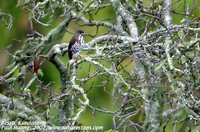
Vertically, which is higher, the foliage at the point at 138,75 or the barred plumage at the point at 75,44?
the barred plumage at the point at 75,44

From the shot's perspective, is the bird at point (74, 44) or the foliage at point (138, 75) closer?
the foliage at point (138, 75)

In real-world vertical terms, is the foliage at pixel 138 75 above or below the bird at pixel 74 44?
below

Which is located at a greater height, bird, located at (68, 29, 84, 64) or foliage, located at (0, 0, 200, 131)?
bird, located at (68, 29, 84, 64)

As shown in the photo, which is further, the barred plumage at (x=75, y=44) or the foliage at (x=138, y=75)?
the barred plumage at (x=75, y=44)

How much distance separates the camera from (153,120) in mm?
2494

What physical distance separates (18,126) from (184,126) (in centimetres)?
87

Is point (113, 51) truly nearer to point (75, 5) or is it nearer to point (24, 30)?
Answer: point (75, 5)

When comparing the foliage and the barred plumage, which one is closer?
the foliage

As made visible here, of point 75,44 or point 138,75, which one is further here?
point 75,44

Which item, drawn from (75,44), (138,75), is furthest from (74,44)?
(138,75)

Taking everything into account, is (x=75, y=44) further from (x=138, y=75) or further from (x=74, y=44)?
(x=138, y=75)

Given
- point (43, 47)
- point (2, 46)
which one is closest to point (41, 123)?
point (43, 47)

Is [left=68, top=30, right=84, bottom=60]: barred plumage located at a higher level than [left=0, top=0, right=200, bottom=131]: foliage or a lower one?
higher

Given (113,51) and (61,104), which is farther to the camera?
(61,104)
